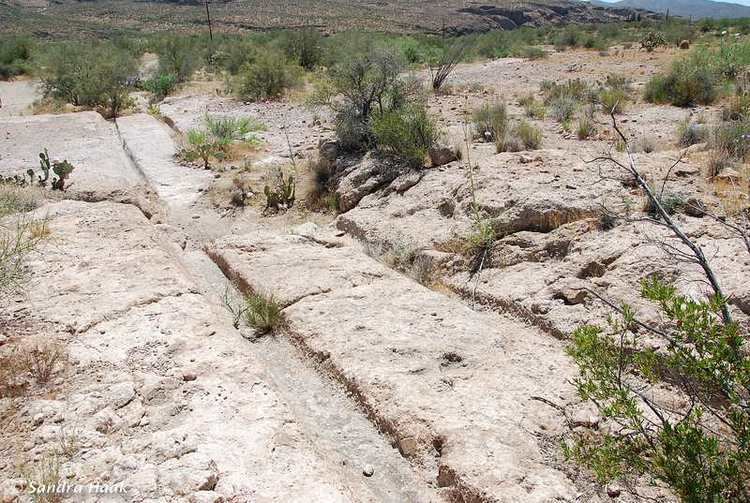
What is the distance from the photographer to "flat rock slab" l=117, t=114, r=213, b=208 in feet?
26.7

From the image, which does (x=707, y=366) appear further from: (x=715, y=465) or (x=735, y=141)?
(x=735, y=141)

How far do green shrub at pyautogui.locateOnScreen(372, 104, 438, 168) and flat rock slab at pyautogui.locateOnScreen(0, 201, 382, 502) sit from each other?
3.65m

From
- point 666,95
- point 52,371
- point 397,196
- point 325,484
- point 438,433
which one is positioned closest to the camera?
point 325,484

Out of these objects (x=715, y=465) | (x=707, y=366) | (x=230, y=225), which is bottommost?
(x=230, y=225)

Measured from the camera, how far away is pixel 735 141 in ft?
19.6

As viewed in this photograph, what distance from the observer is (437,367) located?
148 inches

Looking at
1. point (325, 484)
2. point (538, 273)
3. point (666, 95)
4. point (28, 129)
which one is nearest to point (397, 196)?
point (538, 273)

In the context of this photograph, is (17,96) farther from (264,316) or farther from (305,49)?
(264,316)

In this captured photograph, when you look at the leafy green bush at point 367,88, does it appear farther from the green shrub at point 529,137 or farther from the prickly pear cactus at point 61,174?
the prickly pear cactus at point 61,174

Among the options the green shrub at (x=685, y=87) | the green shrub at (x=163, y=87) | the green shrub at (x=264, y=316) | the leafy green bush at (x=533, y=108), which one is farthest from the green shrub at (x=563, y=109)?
the green shrub at (x=163, y=87)

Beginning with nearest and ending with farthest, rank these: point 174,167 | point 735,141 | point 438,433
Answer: point 438,433 < point 735,141 < point 174,167

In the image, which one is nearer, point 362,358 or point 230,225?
point 362,358

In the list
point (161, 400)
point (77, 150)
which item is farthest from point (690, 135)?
point (77, 150)

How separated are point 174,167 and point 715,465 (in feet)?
28.6
